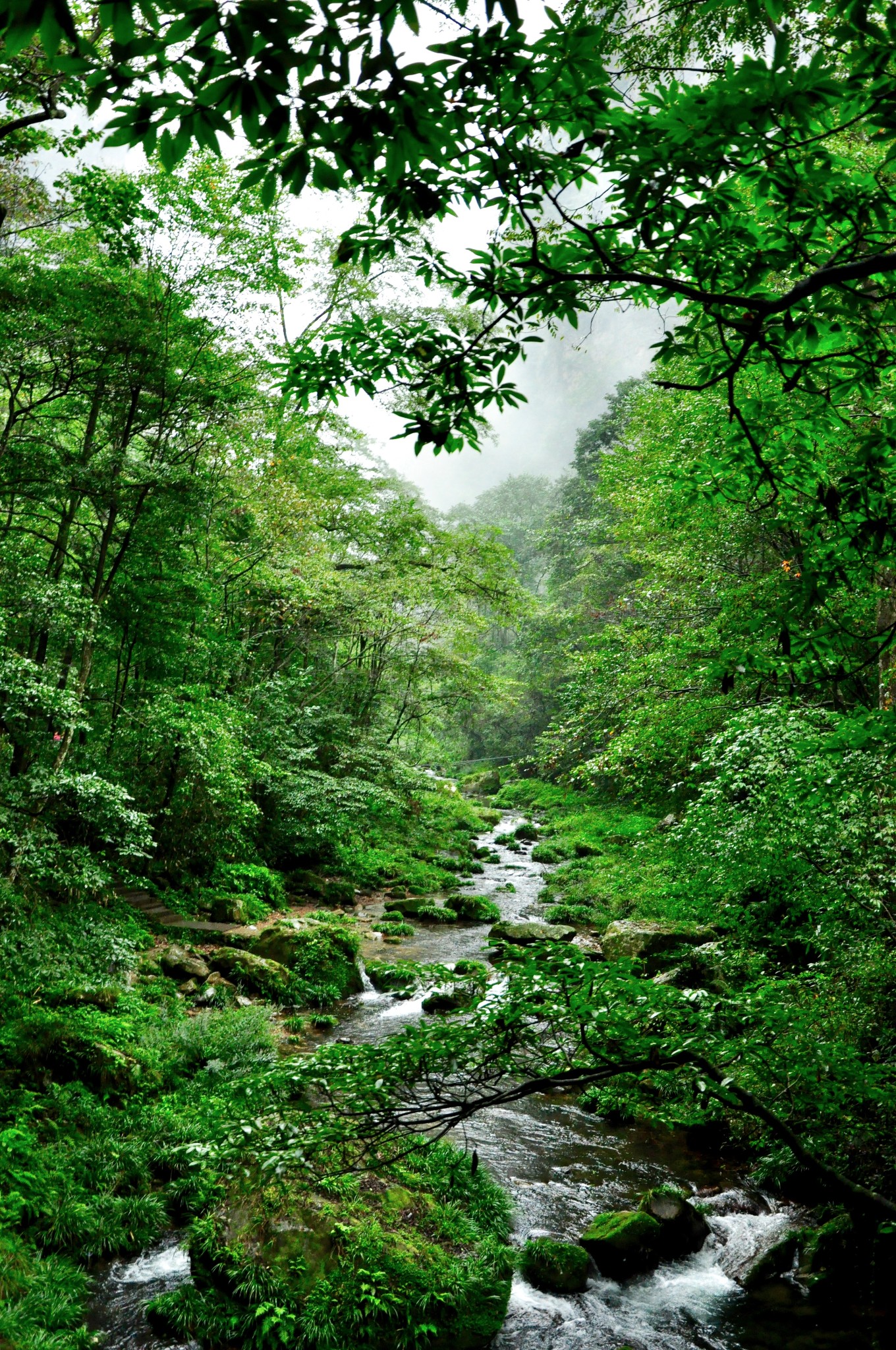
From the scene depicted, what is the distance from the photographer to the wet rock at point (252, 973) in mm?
10133

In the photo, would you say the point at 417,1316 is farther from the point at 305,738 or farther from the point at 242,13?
the point at 305,738

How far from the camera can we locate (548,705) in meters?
37.0

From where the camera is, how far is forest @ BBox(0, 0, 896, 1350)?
6.54 ft

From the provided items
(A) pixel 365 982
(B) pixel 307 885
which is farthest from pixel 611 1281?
(B) pixel 307 885

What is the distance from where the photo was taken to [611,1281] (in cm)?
575

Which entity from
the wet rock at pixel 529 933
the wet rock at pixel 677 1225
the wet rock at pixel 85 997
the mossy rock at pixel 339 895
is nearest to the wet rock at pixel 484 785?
the mossy rock at pixel 339 895

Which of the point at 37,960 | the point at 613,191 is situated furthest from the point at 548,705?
the point at 613,191

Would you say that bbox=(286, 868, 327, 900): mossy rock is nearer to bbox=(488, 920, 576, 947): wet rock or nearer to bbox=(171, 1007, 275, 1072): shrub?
bbox=(488, 920, 576, 947): wet rock

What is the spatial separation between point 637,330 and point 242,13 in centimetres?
11306

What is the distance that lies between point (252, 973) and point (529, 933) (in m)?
5.47

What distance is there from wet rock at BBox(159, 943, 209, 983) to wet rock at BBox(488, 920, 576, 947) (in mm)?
5254

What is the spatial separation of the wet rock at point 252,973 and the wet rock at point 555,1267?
5348 mm

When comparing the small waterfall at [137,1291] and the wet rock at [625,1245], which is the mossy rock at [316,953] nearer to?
the small waterfall at [137,1291]

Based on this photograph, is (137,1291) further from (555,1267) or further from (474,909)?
(474,909)
